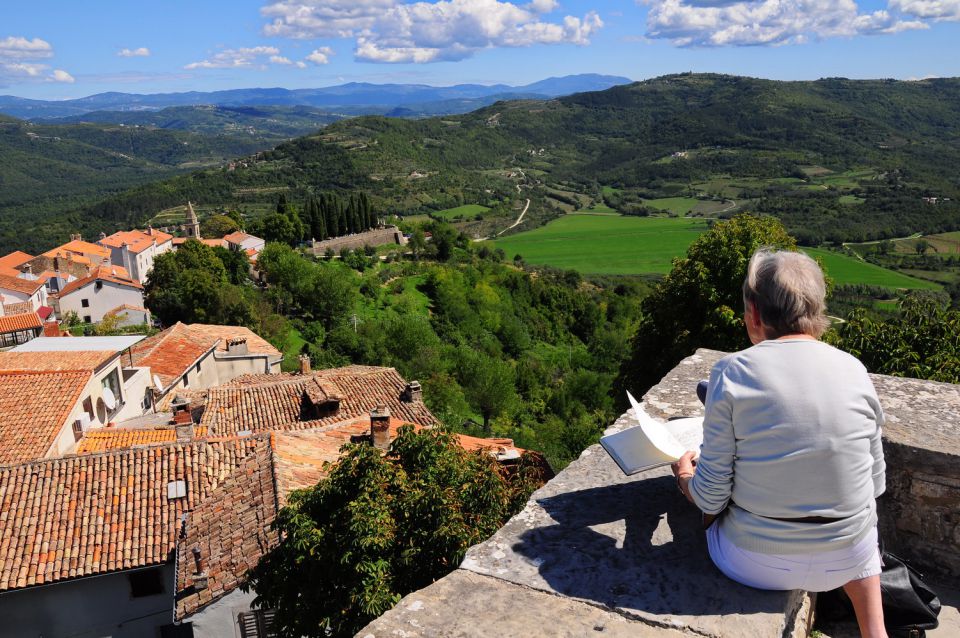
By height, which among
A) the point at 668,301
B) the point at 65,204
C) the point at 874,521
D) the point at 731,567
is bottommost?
the point at 65,204

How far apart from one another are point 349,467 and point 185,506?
7.47 m

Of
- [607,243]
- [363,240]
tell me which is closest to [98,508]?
[363,240]

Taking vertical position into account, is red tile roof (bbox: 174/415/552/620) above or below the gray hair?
below

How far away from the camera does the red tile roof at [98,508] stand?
35.4 ft

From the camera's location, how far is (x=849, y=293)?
6359 cm

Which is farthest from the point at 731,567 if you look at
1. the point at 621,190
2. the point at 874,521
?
the point at 621,190

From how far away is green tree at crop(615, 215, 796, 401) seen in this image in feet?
46.7

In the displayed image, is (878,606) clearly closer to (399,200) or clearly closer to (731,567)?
(731,567)

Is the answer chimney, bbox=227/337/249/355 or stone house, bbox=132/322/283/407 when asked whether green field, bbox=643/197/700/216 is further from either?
chimney, bbox=227/337/249/355

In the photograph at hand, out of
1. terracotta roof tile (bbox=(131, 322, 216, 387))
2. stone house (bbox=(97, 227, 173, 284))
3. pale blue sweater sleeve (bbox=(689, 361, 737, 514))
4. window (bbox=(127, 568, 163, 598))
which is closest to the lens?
pale blue sweater sleeve (bbox=(689, 361, 737, 514))

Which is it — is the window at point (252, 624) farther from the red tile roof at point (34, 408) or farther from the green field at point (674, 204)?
the green field at point (674, 204)

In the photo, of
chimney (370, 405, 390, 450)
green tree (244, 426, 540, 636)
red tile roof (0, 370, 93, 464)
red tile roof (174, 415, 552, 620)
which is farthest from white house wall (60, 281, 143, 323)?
green tree (244, 426, 540, 636)

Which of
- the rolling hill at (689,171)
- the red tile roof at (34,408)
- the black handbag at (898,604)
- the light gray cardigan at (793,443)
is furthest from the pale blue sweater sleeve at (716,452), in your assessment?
the rolling hill at (689,171)

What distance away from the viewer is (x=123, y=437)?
15820 mm
